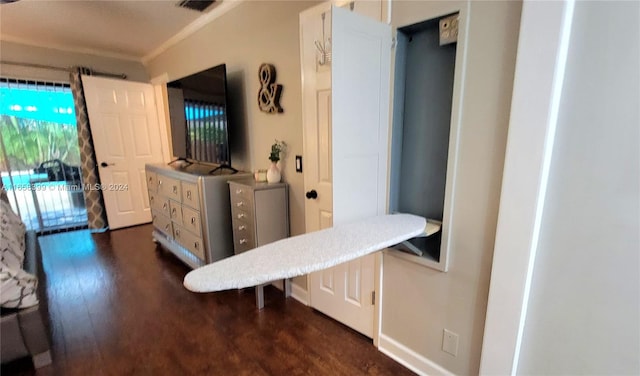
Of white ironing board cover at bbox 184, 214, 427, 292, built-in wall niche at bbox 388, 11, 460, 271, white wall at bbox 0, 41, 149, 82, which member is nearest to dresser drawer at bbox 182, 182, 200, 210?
white ironing board cover at bbox 184, 214, 427, 292

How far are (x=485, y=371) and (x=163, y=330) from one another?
192cm

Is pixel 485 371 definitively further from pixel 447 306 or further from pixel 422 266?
pixel 422 266

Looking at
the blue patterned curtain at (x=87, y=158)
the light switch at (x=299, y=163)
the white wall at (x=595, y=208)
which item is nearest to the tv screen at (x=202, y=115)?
the light switch at (x=299, y=163)

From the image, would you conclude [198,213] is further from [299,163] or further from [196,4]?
[196,4]

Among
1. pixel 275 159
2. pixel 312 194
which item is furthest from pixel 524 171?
pixel 275 159

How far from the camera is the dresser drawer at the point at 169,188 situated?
271 centimetres

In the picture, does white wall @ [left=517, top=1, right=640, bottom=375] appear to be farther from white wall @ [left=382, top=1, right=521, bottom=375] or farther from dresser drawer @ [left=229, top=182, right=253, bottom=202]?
dresser drawer @ [left=229, top=182, right=253, bottom=202]

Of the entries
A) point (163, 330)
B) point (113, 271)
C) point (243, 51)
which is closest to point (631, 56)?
point (243, 51)

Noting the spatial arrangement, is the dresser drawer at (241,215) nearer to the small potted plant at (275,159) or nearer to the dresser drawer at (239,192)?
the dresser drawer at (239,192)

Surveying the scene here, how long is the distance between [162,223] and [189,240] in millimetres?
744

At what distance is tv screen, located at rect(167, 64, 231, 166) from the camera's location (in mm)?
2557

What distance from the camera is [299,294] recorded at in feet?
7.64

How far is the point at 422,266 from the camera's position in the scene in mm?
1514

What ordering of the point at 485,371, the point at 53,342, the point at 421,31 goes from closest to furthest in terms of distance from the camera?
the point at 485,371, the point at 421,31, the point at 53,342
